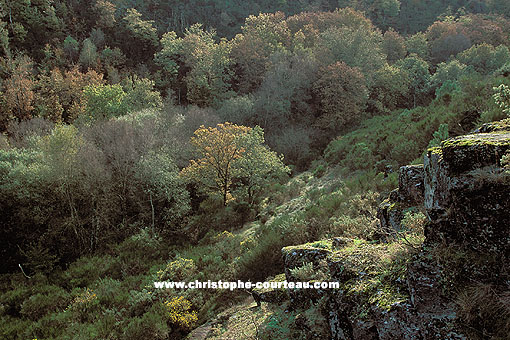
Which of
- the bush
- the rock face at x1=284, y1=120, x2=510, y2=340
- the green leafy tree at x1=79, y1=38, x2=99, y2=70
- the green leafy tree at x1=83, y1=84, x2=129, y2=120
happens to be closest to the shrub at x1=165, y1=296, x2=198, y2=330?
the bush

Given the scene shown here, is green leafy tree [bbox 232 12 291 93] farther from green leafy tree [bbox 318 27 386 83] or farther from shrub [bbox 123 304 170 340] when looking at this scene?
shrub [bbox 123 304 170 340]

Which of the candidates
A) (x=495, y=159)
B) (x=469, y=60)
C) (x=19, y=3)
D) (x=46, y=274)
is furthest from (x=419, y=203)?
(x=19, y=3)

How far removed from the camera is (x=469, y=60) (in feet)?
87.6

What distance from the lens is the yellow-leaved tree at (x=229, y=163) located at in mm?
16922

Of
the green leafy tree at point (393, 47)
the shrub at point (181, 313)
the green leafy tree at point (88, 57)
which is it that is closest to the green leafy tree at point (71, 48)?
the green leafy tree at point (88, 57)

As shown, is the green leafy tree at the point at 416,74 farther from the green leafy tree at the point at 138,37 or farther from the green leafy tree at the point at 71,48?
the green leafy tree at the point at 71,48

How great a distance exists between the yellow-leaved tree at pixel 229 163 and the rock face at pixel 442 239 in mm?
13293

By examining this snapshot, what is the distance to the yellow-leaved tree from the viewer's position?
1692 centimetres

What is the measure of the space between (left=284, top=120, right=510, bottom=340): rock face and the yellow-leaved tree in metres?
13.3

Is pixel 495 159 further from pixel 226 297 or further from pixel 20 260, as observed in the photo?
pixel 20 260

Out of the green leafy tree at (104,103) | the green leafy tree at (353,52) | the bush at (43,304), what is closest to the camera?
the bush at (43,304)

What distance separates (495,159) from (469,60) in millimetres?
30180

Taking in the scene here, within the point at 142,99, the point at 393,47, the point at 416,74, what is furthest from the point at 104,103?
the point at 393,47

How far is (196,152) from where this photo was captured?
63.3 feet
